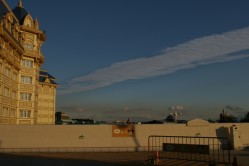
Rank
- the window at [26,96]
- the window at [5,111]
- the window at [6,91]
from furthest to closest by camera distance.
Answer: the window at [26,96]
the window at [6,91]
the window at [5,111]

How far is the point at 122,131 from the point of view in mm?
32062

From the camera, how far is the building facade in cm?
3681

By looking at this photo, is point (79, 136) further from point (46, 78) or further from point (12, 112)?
point (46, 78)

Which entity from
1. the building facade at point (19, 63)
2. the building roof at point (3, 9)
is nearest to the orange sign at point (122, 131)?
the building facade at point (19, 63)

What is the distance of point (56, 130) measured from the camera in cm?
3133

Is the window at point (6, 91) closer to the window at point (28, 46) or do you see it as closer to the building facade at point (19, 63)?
the building facade at point (19, 63)

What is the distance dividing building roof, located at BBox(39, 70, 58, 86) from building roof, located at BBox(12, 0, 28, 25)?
108 ft

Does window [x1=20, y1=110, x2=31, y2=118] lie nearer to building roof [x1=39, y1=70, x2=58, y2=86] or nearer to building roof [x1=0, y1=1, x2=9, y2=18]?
building roof [x1=0, y1=1, x2=9, y2=18]

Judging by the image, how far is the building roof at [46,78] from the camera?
79.5m

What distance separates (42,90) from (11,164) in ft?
201

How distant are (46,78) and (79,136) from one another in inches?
2064

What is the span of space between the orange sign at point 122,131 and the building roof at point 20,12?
24577 mm

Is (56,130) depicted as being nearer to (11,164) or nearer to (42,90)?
(11,164)

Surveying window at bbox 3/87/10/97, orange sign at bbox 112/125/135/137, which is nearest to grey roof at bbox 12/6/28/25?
window at bbox 3/87/10/97
